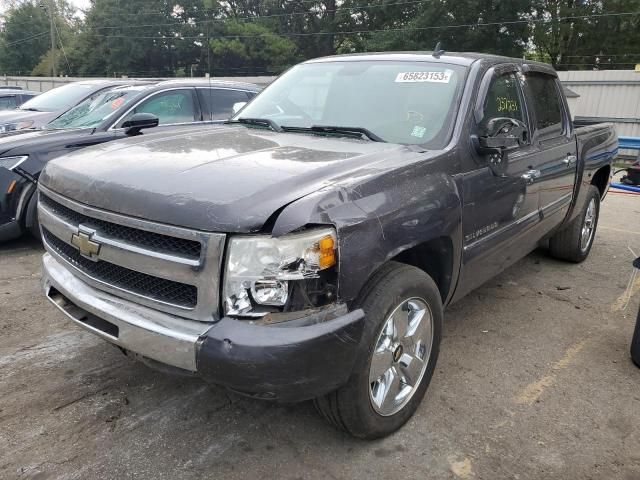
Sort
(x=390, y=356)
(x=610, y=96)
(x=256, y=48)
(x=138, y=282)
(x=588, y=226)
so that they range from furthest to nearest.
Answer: (x=256, y=48), (x=610, y=96), (x=588, y=226), (x=390, y=356), (x=138, y=282)

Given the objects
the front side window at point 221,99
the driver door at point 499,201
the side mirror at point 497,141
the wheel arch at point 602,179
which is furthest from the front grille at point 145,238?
the wheel arch at point 602,179

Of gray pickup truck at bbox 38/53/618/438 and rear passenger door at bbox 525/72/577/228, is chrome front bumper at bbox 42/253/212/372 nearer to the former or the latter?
gray pickup truck at bbox 38/53/618/438

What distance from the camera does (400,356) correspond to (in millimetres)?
2744

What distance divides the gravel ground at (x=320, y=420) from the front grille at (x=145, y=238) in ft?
3.35

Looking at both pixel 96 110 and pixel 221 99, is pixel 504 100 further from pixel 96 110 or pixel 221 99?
pixel 96 110

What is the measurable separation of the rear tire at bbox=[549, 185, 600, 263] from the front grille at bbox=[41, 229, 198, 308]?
13.8 feet

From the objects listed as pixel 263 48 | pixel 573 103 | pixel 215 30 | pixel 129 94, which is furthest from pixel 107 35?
pixel 129 94

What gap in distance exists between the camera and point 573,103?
16.6 metres

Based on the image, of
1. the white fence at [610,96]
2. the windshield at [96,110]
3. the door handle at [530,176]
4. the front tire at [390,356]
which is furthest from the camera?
the white fence at [610,96]

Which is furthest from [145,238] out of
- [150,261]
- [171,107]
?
[171,107]

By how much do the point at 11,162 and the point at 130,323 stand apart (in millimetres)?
3889

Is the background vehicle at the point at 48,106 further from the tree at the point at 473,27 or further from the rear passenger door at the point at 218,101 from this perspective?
the tree at the point at 473,27

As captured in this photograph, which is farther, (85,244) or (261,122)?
(261,122)

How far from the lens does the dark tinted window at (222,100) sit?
279 inches
